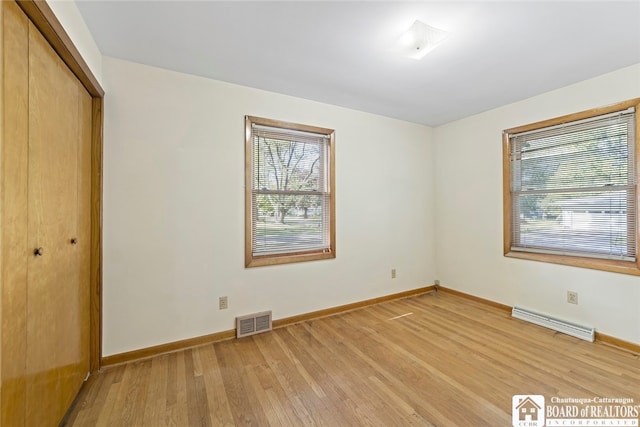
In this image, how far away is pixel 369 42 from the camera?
1924 millimetres

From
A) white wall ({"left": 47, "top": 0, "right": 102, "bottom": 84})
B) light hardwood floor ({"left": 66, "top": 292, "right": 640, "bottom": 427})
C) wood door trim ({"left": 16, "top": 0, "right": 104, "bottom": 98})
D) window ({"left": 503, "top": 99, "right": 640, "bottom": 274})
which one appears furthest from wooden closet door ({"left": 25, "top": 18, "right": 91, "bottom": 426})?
window ({"left": 503, "top": 99, "right": 640, "bottom": 274})

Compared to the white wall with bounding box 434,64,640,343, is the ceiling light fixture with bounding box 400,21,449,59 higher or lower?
higher

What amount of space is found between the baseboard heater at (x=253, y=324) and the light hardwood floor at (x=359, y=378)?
0.07 meters

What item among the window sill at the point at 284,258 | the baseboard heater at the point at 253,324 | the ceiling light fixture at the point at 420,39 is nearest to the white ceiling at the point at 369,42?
the ceiling light fixture at the point at 420,39

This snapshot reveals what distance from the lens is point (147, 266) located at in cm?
221

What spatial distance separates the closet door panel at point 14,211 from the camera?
100 centimetres

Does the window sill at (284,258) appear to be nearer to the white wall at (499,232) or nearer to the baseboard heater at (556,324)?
the white wall at (499,232)

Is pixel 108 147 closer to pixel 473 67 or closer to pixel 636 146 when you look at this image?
pixel 473 67

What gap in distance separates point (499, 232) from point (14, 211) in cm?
400

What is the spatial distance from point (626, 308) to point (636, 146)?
1.39 m

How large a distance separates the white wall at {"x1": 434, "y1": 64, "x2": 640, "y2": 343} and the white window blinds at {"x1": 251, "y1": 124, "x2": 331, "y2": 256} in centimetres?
186

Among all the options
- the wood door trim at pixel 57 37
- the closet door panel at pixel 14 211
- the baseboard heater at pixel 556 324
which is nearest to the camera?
the closet door panel at pixel 14 211

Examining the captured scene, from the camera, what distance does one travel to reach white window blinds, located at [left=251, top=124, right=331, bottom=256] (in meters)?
2.74

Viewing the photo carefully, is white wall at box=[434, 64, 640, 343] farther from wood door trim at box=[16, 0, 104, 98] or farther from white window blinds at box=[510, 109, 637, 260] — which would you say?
wood door trim at box=[16, 0, 104, 98]
